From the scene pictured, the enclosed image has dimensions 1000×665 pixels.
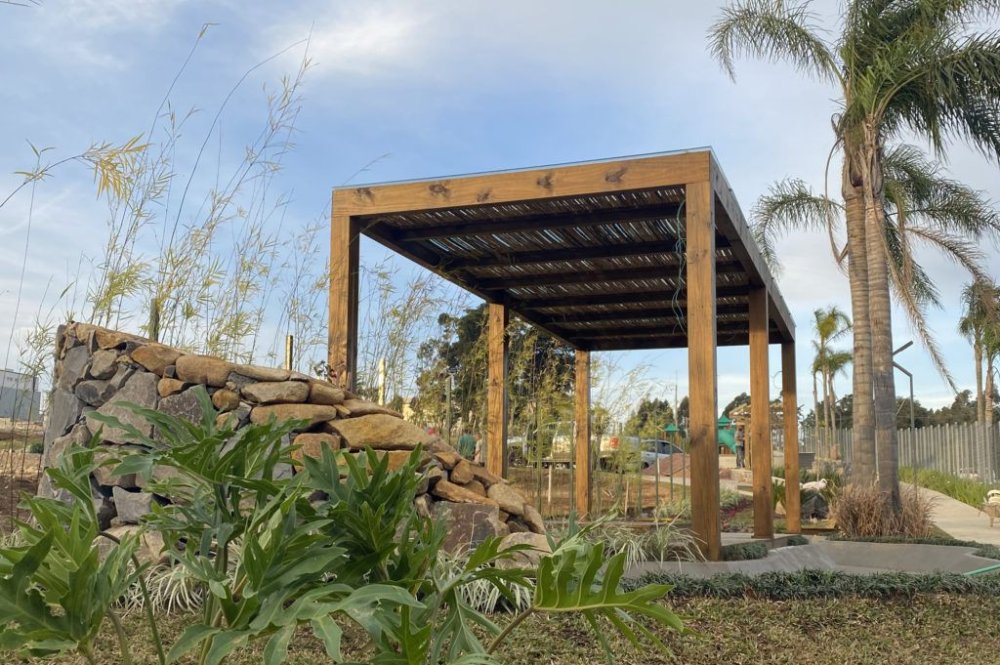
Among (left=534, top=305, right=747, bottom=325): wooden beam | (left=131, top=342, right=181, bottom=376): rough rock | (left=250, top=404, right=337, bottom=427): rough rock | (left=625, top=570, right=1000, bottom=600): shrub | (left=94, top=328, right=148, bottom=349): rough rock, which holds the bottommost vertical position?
(left=625, top=570, right=1000, bottom=600): shrub

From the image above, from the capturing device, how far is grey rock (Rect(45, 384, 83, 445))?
469 cm

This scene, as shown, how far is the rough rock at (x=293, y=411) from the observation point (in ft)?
13.8

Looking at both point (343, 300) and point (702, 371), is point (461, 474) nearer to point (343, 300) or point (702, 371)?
point (702, 371)

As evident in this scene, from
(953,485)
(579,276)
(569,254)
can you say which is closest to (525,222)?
(569,254)

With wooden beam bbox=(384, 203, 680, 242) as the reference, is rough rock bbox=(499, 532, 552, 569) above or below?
below

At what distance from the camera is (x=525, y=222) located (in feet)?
19.3

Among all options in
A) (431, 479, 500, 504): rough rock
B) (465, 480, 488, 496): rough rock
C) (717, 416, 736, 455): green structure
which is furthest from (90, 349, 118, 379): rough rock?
(717, 416, 736, 455): green structure

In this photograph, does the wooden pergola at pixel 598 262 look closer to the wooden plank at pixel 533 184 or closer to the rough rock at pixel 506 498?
the wooden plank at pixel 533 184

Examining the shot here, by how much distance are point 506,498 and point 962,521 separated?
12215 mm

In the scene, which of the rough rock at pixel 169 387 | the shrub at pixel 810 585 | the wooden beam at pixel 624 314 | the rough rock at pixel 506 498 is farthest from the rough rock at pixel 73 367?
the wooden beam at pixel 624 314

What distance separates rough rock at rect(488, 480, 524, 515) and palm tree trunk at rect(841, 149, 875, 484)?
6.87 meters

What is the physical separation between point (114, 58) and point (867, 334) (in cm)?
886

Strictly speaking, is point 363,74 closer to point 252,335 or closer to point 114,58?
point 114,58

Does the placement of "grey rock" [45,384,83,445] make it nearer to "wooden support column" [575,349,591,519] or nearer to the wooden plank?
the wooden plank
